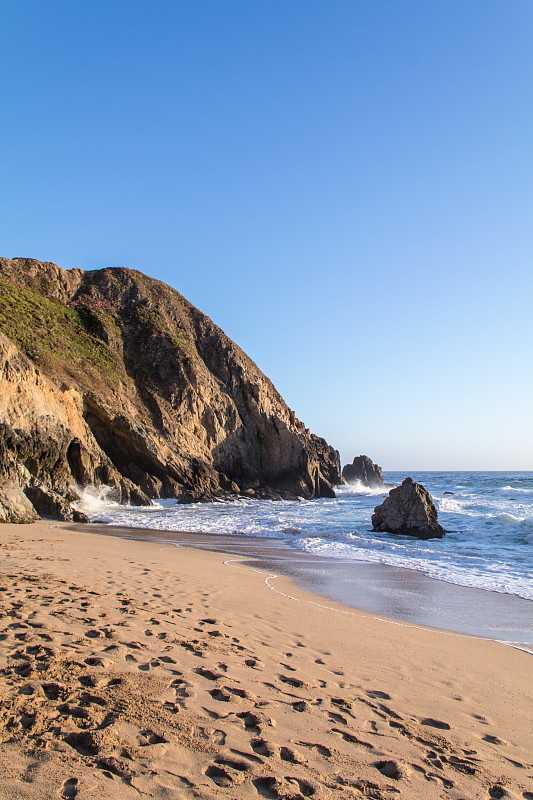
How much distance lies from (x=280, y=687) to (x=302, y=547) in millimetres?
12198

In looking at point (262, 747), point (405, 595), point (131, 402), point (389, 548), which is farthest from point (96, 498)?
point (262, 747)

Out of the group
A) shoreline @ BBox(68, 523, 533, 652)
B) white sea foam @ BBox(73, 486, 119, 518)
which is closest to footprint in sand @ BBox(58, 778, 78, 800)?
shoreline @ BBox(68, 523, 533, 652)

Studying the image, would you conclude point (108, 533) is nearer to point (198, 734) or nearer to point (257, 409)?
point (198, 734)

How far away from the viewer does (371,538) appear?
1802 centimetres

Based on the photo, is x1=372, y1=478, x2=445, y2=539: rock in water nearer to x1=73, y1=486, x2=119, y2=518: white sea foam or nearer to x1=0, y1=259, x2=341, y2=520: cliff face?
x1=0, y1=259, x2=341, y2=520: cliff face

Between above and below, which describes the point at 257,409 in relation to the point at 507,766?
above

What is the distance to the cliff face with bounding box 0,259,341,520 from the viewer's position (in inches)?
962

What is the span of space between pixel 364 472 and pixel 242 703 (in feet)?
209

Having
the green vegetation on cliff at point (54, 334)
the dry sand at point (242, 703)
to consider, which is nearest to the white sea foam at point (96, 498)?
the green vegetation on cliff at point (54, 334)

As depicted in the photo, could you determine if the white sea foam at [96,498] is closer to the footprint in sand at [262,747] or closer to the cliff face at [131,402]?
the cliff face at [131,402]

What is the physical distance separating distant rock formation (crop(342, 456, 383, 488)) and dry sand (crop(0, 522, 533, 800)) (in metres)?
59.7

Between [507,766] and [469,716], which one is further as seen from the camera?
[469,716]

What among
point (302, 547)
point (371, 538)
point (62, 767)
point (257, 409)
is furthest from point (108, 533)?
point (257, 409)

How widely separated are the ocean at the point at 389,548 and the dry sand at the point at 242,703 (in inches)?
75.8
